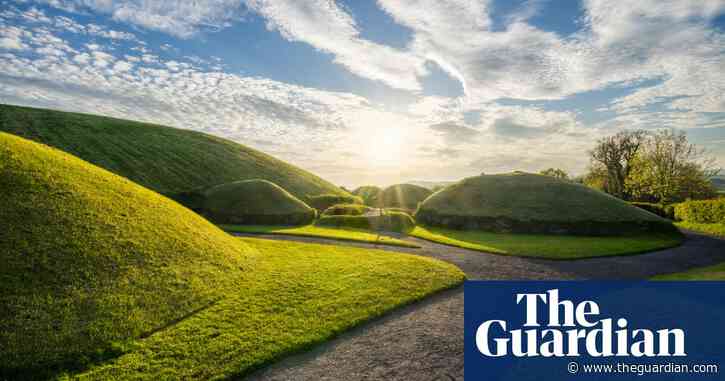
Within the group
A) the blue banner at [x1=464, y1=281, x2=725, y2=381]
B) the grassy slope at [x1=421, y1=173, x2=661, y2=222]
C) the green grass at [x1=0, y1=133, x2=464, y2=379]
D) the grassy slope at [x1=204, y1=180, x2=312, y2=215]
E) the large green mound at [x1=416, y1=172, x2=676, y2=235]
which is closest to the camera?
the blue banner at [x1=464, y1=281, x2=725, y2=381]

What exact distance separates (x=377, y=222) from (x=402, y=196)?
4673 cm

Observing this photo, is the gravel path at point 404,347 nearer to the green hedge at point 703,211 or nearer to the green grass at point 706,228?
the green grass at point 706,228

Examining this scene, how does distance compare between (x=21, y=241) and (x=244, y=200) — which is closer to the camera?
(x=21, y=241)

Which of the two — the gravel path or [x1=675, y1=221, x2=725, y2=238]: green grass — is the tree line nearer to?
[x1=675, y1=221, x2=725, y2=238]: green grass

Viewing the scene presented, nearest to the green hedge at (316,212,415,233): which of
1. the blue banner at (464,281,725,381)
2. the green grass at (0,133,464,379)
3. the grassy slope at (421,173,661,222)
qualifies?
the grassy slope at (421,173,661,222)

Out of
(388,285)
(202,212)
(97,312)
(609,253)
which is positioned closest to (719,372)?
(388,285)

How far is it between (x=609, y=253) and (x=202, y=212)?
4735cm

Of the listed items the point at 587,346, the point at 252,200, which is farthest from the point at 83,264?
the point at 252,200

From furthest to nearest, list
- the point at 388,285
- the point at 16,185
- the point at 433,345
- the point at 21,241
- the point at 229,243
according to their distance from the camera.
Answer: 1. the point at 229,243
2. the point at 388,285
3. the point at 16,185
4. the point at 21,241
5. the point at 433,345

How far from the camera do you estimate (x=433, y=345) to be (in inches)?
313

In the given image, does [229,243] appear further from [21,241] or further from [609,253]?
[609,253]

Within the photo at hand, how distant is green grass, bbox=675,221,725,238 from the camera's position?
32.0 m

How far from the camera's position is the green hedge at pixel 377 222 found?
36625mm

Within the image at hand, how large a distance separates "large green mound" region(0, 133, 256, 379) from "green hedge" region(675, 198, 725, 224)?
50209 millimetres
